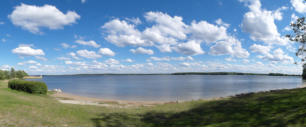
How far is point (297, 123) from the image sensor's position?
6.50 metres

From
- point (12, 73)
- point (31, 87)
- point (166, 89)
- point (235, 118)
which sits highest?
point (12, 73)

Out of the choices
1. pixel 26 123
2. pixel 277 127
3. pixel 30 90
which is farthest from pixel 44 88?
pixel 277 127

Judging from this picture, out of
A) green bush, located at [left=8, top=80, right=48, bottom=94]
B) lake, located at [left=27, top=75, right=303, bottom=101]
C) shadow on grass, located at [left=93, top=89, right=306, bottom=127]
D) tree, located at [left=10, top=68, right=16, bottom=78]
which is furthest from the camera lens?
tree, located at [left=10, top=68, right=16, bottom=78]

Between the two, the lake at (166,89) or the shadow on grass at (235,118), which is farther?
the lake at (166,89)

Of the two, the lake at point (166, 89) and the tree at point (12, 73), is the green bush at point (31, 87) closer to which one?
the lake at point (166, 89)

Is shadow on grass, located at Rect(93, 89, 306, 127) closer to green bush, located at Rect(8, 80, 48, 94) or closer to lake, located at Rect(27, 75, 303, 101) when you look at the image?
lake, located at Rect(27, 75, 303, 101)

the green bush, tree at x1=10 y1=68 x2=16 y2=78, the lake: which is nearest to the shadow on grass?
the lake

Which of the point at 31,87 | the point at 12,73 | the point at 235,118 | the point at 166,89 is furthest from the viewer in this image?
the point at 12,73

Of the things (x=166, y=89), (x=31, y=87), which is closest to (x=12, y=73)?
(x=31, y=87)

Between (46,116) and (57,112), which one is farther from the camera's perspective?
(57,112)

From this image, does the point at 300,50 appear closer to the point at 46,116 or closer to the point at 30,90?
the point at 46,116

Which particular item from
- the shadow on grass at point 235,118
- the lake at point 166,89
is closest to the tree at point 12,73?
the lake at point 166,89

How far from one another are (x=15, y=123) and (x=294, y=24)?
19.8 metres

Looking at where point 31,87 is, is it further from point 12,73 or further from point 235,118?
point 12,73
